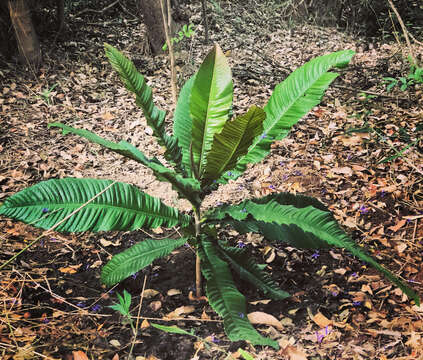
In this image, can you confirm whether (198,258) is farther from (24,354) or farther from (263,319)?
(24,354)

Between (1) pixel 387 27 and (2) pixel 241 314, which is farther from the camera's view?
(1) pixel 387 27

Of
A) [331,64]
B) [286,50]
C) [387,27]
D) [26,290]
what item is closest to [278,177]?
[331,64]

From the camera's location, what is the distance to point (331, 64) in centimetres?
175

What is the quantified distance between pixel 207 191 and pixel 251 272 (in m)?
0.50

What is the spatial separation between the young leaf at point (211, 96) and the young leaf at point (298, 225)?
Result: 0.43 metres

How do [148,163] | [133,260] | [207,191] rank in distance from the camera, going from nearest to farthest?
[148,163] < [133,260] < [207,191]

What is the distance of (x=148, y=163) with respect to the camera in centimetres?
149

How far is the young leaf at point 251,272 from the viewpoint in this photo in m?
1.73

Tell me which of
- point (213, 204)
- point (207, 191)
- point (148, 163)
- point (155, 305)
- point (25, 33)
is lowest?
point (155, 305)

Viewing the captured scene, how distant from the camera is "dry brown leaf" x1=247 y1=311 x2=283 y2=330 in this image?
70.2 inches

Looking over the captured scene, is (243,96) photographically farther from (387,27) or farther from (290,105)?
(387,27)

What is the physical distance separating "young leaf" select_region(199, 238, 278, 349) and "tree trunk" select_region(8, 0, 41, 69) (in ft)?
11.5

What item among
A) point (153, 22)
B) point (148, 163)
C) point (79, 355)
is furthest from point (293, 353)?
point (153, 22)

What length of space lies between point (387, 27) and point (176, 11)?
10.3 feet
